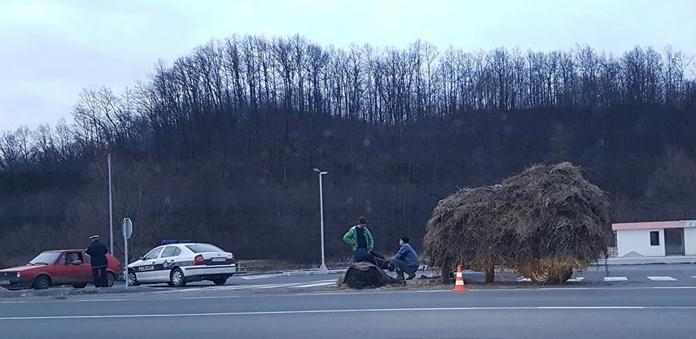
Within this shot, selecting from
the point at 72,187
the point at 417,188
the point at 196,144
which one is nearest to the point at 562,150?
the point at 417,188

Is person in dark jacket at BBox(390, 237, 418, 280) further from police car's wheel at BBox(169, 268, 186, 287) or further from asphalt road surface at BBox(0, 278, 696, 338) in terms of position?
police car's wheel at BBox(169, 268, 186, 287)

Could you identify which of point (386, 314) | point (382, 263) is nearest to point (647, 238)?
point (382, 263)

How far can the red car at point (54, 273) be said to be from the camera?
32094 mm

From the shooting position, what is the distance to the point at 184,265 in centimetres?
2941

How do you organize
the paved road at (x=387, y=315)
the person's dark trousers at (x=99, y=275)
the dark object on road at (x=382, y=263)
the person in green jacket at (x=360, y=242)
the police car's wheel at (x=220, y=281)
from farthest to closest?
the police car's wheel at (x=220, y=281) < the person's dark trousers at (x=99, y=275) < the dark object on road at (x=382, y=263) < the person in green jacket at (x=360, y=242) < the paved road at (x=387, y=315)

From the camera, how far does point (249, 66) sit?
111m

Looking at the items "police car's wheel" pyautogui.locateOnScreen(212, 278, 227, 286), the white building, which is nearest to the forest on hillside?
the white building

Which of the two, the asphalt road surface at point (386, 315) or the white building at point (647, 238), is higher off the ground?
the asphalt road surface at point (386, 315)

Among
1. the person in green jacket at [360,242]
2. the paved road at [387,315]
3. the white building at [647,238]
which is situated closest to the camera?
the paved road at [387,315]

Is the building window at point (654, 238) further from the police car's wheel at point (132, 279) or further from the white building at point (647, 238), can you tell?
the police car's wheel at point (132, 279)

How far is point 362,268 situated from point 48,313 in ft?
26.2

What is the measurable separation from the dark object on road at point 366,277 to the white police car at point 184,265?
289 inches

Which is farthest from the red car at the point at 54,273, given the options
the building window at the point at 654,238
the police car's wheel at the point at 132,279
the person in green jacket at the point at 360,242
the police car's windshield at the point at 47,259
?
the building window at the point at 654,238

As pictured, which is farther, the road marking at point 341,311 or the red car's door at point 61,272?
the red car's door at point 61,272
